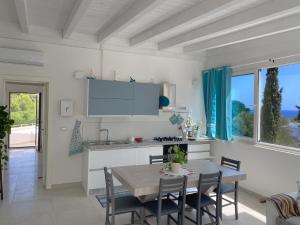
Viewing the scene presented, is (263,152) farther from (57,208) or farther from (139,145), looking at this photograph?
(57,208)

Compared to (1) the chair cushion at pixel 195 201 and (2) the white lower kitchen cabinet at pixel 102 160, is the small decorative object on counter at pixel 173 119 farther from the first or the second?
(1) the chair cushion at pixel 195 201

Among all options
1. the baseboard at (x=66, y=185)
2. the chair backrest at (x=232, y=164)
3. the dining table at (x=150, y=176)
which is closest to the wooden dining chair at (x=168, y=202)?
the dining table at (x=150, y=176)

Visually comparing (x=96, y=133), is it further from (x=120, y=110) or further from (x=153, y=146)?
(x=153, y=146)

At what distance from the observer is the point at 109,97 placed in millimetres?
4770

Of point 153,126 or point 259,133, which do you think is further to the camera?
point 153,126

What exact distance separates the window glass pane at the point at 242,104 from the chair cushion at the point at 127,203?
2885 mm

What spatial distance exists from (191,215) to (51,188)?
2563 millimetres

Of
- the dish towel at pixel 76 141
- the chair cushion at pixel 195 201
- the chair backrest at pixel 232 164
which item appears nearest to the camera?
the chair cushion at pixel 195 201

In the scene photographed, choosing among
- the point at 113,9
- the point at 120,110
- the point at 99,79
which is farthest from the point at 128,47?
the point at 113,9

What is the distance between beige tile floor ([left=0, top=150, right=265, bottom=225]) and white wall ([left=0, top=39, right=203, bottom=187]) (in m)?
0.42

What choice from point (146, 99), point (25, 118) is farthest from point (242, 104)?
point (25, 118)

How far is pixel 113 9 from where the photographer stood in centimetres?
350

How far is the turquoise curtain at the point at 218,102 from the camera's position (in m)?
5.11

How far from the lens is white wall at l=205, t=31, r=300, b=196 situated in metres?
4.01
